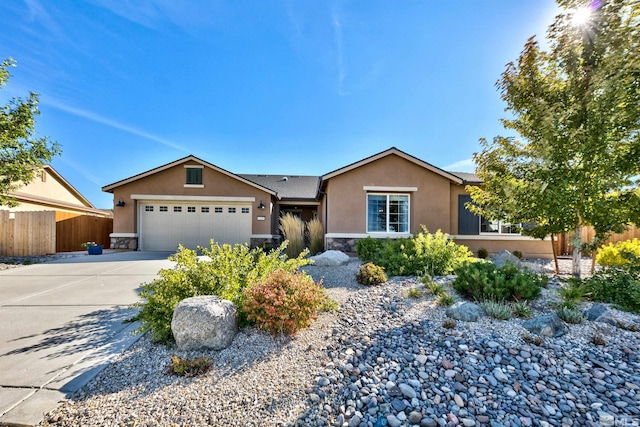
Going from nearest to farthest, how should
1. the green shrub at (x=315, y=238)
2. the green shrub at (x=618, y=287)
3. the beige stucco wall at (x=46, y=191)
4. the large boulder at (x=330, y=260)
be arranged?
the green shrub at (x=618, y=287)
the large boulder at (x=330, y=260)
the green shrub at (x=315, y=238)
the beige stucco wall at (x=46, y=191)

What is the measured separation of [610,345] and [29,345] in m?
6.63

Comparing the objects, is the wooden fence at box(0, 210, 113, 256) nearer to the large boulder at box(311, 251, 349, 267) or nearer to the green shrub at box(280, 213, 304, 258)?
the green shrub at box(280, 213, 304, 258)

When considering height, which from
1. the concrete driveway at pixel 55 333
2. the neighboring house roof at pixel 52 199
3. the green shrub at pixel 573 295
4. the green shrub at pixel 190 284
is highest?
the neighboring house roof at pixel 52 199

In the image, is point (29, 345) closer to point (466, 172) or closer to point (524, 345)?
point (524, 345)

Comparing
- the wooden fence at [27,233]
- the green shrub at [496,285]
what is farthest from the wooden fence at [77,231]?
the green shrub at [496,285]

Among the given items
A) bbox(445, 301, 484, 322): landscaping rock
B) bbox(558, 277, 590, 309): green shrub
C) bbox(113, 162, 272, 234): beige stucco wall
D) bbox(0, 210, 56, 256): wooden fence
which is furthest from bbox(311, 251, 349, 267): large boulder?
bbox(0, 210, 56, 256): wooden fence

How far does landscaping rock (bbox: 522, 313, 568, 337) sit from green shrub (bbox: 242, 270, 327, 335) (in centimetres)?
259

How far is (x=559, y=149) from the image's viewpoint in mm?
4801

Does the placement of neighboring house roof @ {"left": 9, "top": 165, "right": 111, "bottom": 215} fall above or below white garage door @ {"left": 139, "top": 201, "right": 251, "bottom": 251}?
above

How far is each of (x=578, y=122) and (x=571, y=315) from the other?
3.57 metres

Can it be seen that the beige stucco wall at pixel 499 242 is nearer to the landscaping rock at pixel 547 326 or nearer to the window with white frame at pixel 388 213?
the window with white frame at pixel 388 213

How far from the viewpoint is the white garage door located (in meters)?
12.4

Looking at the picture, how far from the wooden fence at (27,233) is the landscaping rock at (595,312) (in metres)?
16.2

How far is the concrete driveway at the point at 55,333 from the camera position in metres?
2.39
